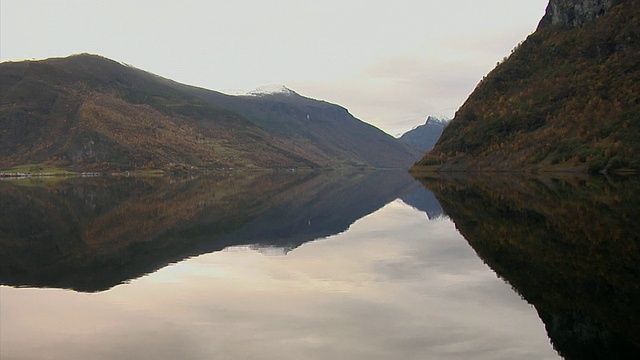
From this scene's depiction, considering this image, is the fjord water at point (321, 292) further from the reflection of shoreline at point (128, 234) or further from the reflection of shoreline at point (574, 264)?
the reflection of shoreline at point (128, 234)

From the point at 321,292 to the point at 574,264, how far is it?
12.6 m

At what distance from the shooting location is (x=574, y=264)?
2625 centimetres

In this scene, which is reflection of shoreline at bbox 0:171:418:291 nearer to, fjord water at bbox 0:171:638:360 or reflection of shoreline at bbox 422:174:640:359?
fjord water at bbox 0:171:638:360

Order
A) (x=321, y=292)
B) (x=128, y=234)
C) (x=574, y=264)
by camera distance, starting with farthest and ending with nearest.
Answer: (x=128, y=234)
(x=574, y=264)
(x=321, y=292)

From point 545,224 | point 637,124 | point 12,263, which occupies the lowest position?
point 12,263

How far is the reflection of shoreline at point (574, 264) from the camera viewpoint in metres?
16.5

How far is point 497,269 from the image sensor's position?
27.5 m

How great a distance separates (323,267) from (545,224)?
20.6 m

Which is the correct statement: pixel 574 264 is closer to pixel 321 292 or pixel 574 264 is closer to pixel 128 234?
pixel 321 292

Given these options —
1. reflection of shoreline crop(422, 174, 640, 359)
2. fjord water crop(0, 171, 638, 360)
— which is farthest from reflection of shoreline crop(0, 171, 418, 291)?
reflection of shoreline crop(422, 174, 640, 359)

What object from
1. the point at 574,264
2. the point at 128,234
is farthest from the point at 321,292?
the point at 128,234

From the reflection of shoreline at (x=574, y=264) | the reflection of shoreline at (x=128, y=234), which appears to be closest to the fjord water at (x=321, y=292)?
the reflection of shoreline at (x=574, y=264)

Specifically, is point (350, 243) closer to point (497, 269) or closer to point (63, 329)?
point (497, 269)

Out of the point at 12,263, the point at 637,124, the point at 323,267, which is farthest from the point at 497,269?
the point at 637,124
